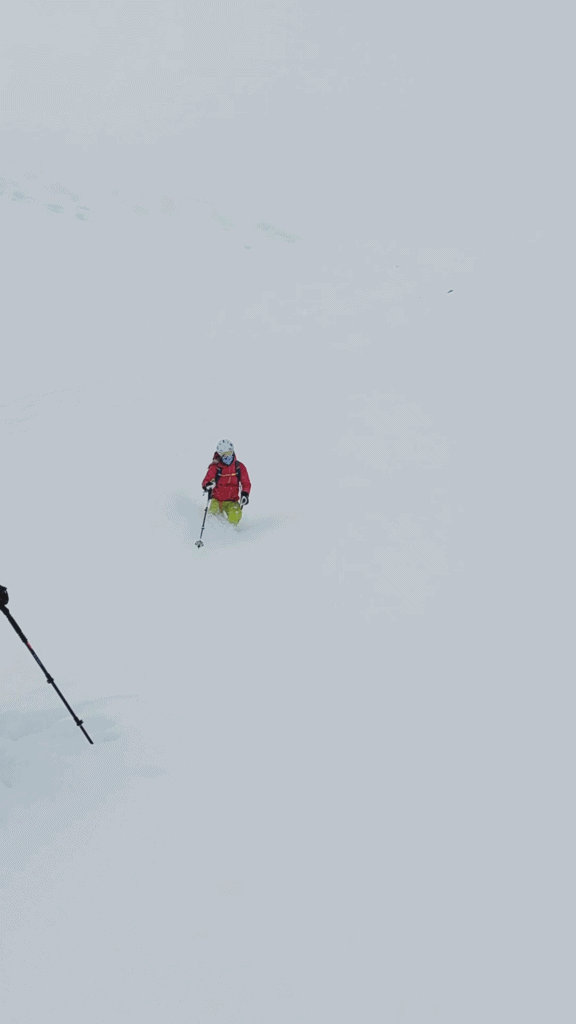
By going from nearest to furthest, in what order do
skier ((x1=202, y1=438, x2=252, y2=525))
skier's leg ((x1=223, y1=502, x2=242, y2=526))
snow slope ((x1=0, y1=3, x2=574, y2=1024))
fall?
snow slope ((x1=0, y1=3, x2=574, y2=1024))
skier ((x1=202, y1=438, x2=252, y2=525))
skier's leg ((x1=223, y1=502, x2=242, y2=526))

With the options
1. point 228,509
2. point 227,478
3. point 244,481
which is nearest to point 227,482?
point 227,478

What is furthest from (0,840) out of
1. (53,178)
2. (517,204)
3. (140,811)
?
(517,204)

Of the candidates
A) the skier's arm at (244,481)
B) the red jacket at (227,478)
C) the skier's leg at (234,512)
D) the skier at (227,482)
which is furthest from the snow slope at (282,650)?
the skier's arm at (244,481)

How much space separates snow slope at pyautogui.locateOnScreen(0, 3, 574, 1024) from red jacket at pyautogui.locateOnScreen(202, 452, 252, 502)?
585 millimetres

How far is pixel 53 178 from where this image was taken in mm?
32844

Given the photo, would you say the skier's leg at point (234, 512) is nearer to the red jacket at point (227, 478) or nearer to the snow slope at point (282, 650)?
the red jacket at point (227, 478)

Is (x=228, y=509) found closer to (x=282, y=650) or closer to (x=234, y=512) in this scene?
(x=234, y=512)

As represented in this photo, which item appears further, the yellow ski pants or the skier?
the yellow ski pants

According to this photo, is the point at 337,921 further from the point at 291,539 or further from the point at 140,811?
the point at 291,539

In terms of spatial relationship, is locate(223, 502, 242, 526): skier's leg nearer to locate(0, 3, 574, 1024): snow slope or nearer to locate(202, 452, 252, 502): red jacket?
locate(202, 452, 252, 502): red jacket

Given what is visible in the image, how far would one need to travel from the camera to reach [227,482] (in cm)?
1016

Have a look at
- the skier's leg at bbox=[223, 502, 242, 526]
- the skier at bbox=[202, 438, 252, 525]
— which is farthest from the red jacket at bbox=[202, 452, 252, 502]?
the skier's leg at bbox=[223, 502, 242, 526]

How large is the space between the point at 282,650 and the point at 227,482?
12.5 ft

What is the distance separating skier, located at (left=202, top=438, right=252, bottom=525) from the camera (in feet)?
32.8
